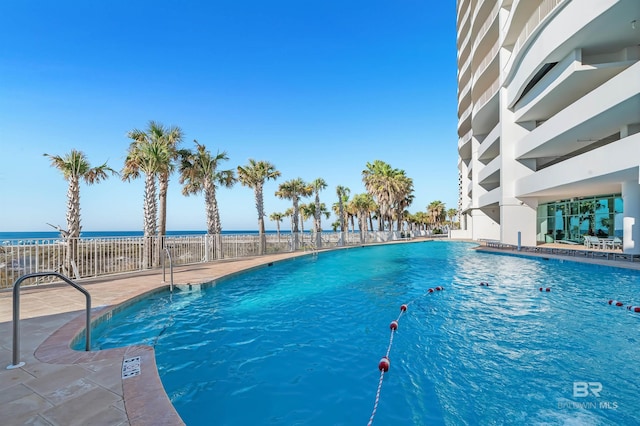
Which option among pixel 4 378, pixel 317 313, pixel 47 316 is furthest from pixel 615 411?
pixel 47 316

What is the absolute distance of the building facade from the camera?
1166 centimetres

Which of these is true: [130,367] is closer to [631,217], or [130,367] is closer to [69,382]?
[69,382]

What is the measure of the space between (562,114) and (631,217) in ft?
17.8

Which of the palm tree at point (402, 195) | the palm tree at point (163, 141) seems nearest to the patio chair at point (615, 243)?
the palm tree at point (402, 195)

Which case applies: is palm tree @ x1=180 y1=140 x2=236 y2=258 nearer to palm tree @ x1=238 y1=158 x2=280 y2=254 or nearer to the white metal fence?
the white metal fence

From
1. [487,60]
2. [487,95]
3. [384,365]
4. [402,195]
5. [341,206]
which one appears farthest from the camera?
[402,195]

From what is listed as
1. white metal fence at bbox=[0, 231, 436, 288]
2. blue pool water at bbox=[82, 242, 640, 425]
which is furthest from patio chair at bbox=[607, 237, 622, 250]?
white metal fence at bbox=[0, 231, 436, 288]

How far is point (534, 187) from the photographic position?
55.3 feet

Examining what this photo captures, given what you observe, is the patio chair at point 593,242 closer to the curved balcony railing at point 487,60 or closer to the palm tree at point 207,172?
the curved balcony railing at point 487,60

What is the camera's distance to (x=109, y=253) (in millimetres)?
9625

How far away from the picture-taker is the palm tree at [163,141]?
13.1 m

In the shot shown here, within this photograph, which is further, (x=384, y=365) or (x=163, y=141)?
(x=163, y=141)

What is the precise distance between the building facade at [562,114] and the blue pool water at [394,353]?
6.88 metres

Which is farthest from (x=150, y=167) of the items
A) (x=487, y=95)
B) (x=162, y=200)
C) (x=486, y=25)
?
(x=486, y=25)
